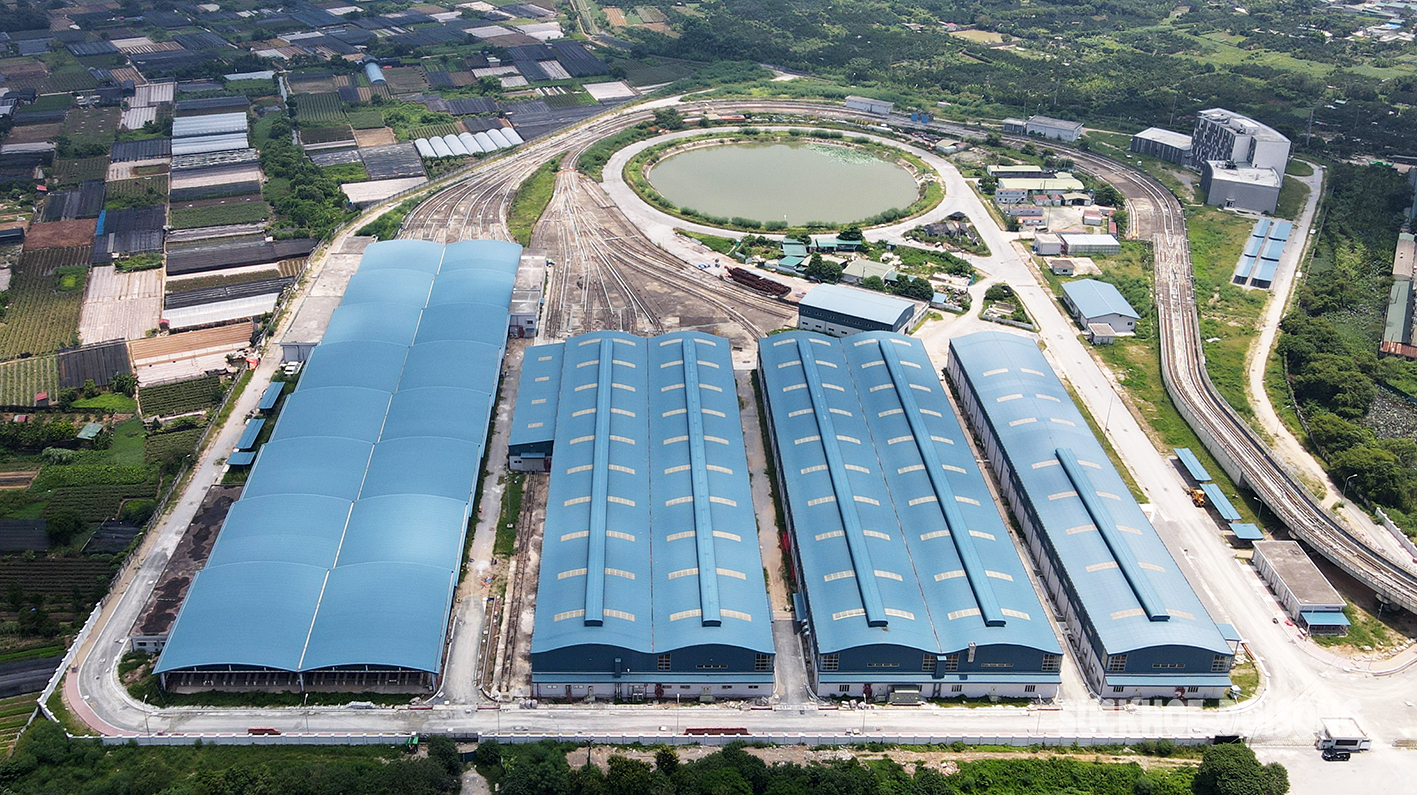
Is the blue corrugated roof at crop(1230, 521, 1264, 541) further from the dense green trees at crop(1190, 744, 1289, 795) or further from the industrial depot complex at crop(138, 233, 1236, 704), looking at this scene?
the dense green trees at crop(1190, 744, 1289, 795)

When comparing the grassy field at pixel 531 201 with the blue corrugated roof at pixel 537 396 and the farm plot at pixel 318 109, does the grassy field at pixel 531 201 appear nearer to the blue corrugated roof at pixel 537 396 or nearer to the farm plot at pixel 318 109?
the blue corrugated roof at pixel 537 396

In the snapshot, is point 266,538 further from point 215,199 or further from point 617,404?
point 215,199

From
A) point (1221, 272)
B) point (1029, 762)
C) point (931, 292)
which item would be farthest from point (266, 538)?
point (1221, 272)

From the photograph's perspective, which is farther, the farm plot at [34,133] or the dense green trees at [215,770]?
the farm plot at [34,133]

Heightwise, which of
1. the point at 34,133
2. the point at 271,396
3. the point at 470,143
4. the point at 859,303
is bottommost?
the point at 470,143

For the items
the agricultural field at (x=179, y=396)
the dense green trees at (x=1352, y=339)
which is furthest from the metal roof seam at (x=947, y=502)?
the agricultural field at (x=179, y=396)

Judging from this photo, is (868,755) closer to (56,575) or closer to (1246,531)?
(1246,531)

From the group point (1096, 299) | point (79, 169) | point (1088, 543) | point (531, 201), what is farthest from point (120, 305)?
point (1096, 299)

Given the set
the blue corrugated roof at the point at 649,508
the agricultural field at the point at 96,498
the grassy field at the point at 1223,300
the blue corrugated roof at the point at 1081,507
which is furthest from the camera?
the grassy field at the point at 1223,300
